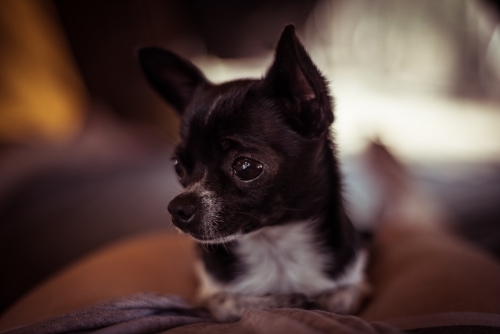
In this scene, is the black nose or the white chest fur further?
the white chest fur

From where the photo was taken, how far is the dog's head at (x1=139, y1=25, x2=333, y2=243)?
1.18m

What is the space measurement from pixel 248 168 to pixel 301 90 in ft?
0.98

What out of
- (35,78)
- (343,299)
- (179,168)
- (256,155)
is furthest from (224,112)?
(35,78)

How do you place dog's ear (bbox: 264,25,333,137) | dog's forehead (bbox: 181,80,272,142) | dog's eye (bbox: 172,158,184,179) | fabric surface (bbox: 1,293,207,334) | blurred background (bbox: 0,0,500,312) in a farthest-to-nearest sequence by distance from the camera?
blurred background (bbox: 0,0,500,312) < dog's eye (bbox: 172,158,184,179) < dog's forehead (bbox: 181,80,272,142) < dog's ear (bbox: 264,25,333,137) < fabric surface (bbox: 1,293,207,334)

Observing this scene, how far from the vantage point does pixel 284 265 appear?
1406 mm

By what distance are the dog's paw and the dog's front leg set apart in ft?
0.27

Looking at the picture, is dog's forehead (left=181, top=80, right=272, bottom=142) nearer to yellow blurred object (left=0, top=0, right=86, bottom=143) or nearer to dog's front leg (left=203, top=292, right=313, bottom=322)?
dog's front leg (left=203, top=292, right=313, bottom=322)

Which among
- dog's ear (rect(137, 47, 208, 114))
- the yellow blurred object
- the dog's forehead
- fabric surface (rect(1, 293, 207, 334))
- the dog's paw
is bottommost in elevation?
the dog's paw

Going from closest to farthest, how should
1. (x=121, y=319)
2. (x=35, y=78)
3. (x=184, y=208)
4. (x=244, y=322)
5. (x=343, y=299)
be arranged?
(x=244, y=322) → (x=121, y=319) → (x=184, y=208) → (x=343, y=299) → (x=35, y=78)

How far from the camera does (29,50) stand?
304 centimetres

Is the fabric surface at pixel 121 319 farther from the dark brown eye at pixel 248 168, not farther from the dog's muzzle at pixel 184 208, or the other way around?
the dark brown eye at pixel 248 168

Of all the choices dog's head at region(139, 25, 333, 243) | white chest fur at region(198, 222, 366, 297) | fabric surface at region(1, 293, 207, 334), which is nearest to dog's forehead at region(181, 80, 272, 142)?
dog's head at region(139, 25, 333, 243)

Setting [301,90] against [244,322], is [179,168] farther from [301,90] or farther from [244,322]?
[244,322]

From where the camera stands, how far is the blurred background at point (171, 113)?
277cm
